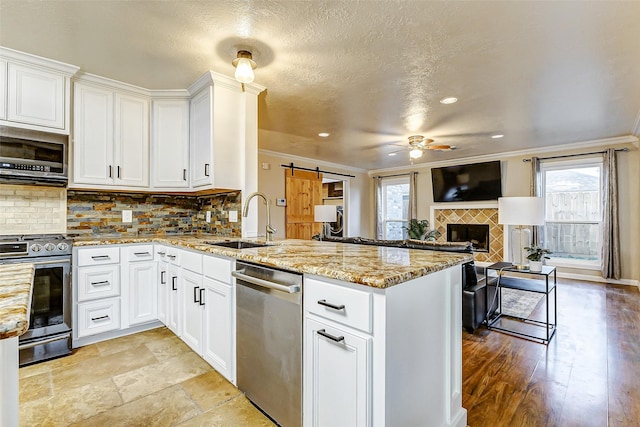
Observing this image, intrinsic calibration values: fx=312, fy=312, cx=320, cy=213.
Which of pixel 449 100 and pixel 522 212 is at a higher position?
pixel 449 100

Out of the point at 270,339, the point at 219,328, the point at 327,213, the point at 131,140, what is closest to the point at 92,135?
the point at 131,140

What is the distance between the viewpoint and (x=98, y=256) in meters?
2.62

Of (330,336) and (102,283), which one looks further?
(102,283)

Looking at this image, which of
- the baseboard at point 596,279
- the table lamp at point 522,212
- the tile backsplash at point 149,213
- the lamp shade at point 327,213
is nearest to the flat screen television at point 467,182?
the baseboard at point 596,279

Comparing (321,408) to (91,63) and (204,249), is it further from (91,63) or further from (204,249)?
(91,63)

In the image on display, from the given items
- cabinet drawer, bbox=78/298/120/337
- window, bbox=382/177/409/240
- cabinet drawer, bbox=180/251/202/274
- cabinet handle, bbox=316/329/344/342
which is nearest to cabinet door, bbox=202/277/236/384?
cabinet drawer, bbox=180/251/202/274

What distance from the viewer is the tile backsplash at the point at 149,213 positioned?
120 inches

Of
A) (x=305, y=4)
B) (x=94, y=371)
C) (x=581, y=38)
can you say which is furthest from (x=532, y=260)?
(x=94, y=371)

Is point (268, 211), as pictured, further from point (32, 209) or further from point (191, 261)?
point (32, 209)

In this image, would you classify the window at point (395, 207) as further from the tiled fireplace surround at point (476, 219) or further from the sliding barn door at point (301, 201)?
the sliding barn door at point (301, 201)

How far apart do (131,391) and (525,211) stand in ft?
12.4

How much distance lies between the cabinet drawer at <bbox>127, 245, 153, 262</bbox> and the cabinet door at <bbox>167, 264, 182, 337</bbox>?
13.0 inches

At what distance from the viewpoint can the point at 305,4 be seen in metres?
1.83

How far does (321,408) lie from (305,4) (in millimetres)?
2131
